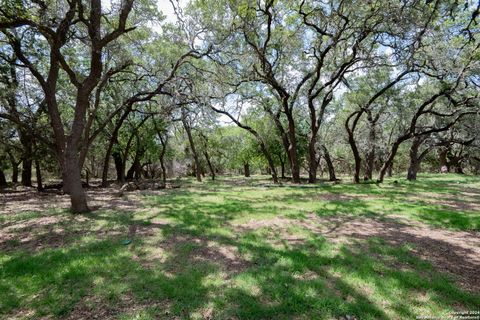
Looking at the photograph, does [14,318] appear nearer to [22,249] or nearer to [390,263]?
[22,249]

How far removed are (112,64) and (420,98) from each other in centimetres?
1959

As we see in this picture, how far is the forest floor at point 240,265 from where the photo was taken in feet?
10.5

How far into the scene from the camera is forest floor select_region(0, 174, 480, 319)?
3215mm

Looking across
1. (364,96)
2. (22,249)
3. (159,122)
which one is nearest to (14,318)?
(22,249)

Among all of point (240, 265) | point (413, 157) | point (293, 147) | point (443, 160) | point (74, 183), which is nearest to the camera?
point (240, 265)

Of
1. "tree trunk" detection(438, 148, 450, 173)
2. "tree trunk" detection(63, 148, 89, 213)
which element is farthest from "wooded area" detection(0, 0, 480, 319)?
"tree trunk" detection(438, 148, 450, 173)

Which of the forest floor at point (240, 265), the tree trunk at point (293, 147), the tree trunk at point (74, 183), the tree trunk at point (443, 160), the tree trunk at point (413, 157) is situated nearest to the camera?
the forest floor at point (240, 265)

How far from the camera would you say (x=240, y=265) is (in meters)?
4.33

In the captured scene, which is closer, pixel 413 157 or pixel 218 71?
pixel 218 71

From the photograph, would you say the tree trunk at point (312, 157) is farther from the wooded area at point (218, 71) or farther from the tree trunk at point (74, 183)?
the tree trunk at point (74, 183)

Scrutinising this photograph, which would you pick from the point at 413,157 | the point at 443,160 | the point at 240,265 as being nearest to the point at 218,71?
the point at 240,265

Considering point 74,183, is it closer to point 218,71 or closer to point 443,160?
point 218,71

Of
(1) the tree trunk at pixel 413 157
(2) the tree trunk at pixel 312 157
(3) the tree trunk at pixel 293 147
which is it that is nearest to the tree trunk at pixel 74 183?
(3) the tree trunk at pixel 293 147

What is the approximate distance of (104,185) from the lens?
17156 mm
